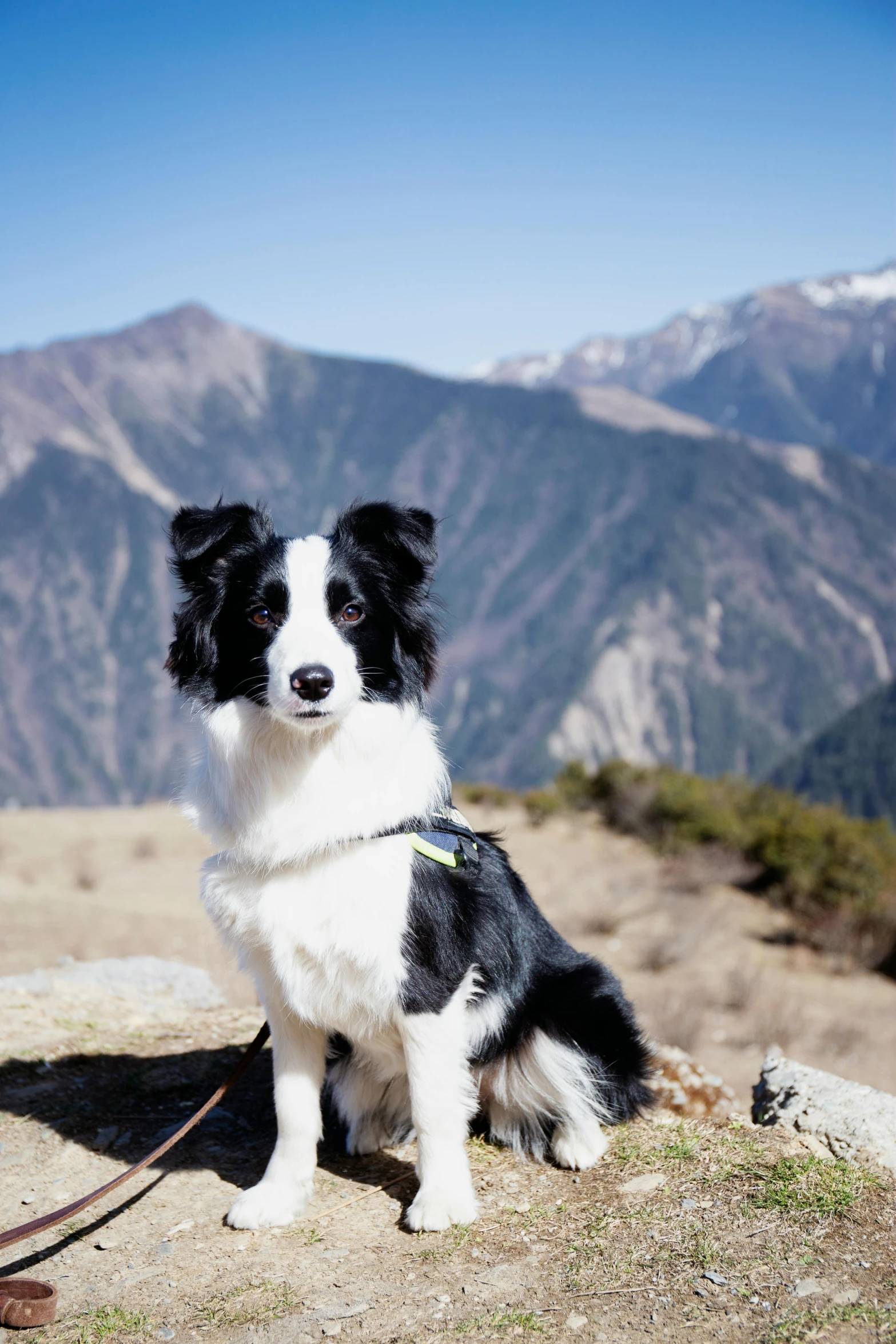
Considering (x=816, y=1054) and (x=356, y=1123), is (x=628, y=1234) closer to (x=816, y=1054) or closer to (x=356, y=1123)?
(x=356, y=1123)

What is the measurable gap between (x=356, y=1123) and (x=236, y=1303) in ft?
3.22

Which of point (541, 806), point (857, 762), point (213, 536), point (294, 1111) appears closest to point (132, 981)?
point (294, 1111)

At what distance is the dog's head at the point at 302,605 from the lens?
2.89 m

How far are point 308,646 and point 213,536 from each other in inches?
22.4

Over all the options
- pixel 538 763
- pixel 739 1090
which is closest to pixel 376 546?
pixel 739 1090

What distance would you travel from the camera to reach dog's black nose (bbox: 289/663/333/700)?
270 cm

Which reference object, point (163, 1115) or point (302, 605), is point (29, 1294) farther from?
point (302, 605)

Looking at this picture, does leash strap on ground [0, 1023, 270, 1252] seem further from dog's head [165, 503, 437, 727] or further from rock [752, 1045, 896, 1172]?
rock [752, 1045, 896, 1172]

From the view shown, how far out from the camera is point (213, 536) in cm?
307

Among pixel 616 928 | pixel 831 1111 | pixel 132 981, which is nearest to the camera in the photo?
pixel 831 1111

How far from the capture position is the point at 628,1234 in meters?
3.01

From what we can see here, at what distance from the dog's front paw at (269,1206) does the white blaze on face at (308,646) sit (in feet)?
5.52

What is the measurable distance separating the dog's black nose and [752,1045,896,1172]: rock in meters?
2.51

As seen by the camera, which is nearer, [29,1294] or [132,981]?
[29,1294]
